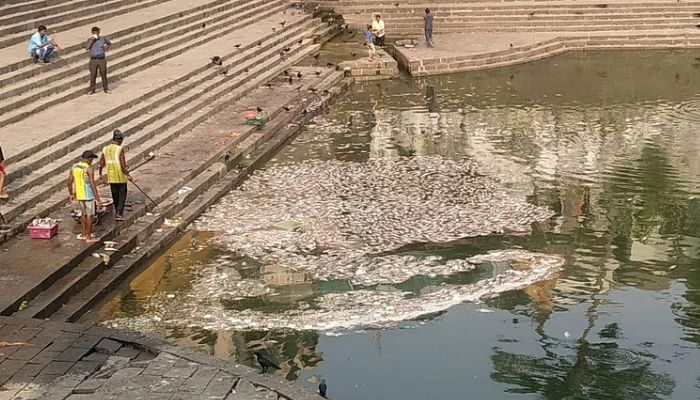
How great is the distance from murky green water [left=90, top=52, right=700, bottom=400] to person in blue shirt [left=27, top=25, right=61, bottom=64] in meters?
5.23

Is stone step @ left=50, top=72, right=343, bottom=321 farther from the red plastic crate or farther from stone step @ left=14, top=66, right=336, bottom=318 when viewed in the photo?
the red plastic crate

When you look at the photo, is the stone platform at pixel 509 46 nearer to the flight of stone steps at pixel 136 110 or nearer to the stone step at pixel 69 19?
the flight of stone steps at pixel 136 110

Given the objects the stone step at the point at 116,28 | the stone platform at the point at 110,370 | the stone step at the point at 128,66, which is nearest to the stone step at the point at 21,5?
the stone step at the point at 116,28

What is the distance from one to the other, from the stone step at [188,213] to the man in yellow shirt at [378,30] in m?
6.92

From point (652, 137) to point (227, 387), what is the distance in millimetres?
12743

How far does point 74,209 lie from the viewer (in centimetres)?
1286

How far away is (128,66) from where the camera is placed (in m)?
20.9

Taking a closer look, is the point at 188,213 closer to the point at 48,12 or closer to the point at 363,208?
the point at 363,208

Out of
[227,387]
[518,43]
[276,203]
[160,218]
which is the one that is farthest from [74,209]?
[518,43]

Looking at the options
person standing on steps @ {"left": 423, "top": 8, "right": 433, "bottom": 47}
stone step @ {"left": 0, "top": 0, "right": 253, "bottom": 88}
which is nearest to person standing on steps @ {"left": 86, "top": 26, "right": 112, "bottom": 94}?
stone step @ {"left": 0, "top": 0, "right": 253, "bottom": 88}

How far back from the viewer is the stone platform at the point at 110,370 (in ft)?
26.9

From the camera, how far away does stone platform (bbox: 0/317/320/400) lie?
819 centimetres

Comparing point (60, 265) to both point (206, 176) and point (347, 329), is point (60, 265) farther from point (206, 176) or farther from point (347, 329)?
point (206, 176)

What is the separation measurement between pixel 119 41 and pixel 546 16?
574 inches
